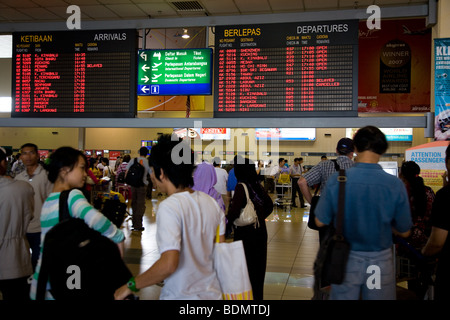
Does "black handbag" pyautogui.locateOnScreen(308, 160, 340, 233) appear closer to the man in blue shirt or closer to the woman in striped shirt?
the man in blue shirt

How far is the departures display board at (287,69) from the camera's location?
5.59 meters

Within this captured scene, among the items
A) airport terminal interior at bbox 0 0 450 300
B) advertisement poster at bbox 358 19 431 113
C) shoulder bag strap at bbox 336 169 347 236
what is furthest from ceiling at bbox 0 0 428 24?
advertisement poster at bbox 358 19 431 113

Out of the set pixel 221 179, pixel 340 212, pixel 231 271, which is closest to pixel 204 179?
pixel 221 179

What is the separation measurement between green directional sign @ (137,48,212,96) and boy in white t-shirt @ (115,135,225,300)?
3898 mm

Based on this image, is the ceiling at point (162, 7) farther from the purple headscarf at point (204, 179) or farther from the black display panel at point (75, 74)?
the purple headscarf at point (204, 179)

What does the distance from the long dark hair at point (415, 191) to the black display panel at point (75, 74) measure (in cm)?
373

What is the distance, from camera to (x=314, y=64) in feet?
18.7

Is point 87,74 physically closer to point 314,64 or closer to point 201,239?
point 314,64

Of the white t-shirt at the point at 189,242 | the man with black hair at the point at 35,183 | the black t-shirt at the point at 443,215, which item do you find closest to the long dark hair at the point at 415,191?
the black t-shirt at the point at 443,215

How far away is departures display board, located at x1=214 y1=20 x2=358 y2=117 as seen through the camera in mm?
5594

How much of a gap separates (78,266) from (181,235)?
0.51m

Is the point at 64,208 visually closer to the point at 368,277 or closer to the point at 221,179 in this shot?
the point at 368,277

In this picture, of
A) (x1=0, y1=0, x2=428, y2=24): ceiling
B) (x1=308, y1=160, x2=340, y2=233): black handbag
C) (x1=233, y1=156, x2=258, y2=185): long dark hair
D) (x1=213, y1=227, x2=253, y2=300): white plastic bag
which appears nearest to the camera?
(x1=213, y1=227, x2=253, y2=300): white plastic bag

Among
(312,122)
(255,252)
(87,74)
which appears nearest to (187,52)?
(87,74)
